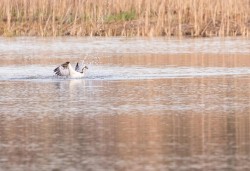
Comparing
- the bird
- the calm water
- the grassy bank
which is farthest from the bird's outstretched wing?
the grassy bank

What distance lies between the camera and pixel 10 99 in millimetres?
17469

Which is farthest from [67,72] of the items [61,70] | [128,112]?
[128,112]

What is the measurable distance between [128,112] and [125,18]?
66.0ft

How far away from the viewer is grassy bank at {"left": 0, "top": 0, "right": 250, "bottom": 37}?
33.6m

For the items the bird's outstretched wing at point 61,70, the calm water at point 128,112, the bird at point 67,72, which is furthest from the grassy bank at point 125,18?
the bird's outstretched wing at point 61,70

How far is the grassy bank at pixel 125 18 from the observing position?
110ft

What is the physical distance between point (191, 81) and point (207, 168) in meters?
10.1

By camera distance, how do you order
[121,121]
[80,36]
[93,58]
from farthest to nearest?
[80,36] → [93,58] → [121,121]

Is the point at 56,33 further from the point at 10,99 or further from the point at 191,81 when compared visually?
the point at 10,99

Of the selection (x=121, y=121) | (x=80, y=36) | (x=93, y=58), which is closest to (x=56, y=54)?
(x=93, y=58)

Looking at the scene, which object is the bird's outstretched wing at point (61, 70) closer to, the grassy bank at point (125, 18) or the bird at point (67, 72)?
the bird at point (67, 72)

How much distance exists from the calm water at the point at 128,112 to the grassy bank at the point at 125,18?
16.7 feet

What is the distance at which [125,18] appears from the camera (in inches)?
1389

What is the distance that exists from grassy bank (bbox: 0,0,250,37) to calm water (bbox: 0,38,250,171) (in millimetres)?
5083
